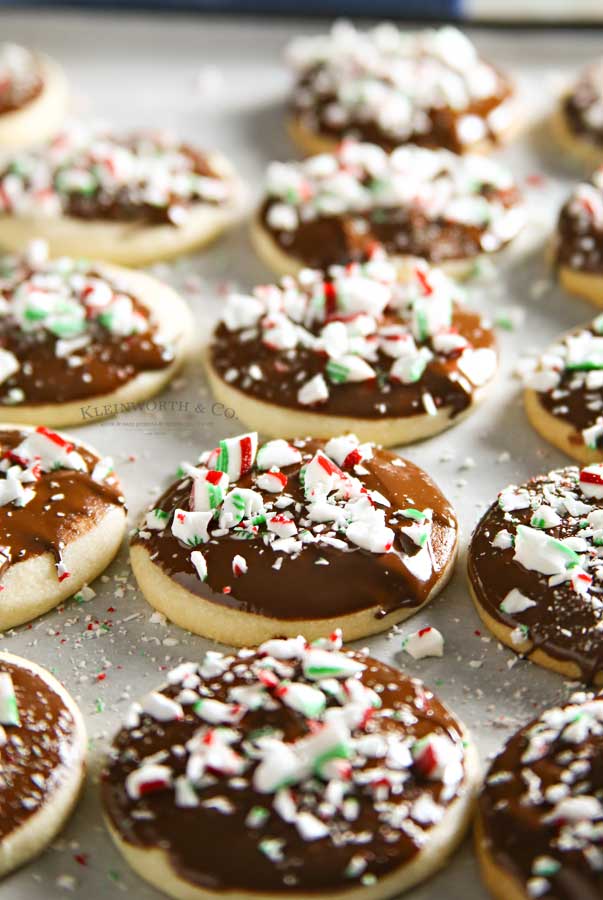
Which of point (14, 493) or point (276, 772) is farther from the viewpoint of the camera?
point (14, 493)

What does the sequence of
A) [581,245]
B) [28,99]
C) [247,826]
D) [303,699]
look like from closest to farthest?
[247,826] → [303,699] → [581,245] → [28,99]

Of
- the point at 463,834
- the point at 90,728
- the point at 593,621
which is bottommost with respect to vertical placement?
the point at 90,728

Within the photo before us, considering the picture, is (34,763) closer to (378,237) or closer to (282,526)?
(282,526)

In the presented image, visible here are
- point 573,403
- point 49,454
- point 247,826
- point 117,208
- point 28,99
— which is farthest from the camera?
point 28,99

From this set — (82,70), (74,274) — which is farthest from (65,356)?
(82,70)

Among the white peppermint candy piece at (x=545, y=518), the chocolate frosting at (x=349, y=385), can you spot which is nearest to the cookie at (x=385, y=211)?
the chocolate frosting at (x=349, y=385)

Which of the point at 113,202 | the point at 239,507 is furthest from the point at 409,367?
the point at 113,202

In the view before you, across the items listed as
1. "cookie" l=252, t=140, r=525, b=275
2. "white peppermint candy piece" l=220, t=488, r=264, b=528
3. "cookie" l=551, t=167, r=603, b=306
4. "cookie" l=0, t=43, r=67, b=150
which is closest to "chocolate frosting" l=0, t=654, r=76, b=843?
"white peppermint candy piece" l=220, t=488, r=264, b=528

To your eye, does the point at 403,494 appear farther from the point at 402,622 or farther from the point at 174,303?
the point at 174,303
